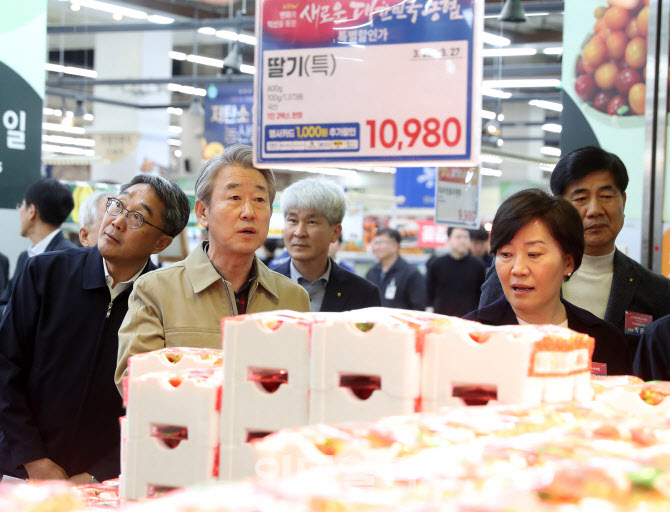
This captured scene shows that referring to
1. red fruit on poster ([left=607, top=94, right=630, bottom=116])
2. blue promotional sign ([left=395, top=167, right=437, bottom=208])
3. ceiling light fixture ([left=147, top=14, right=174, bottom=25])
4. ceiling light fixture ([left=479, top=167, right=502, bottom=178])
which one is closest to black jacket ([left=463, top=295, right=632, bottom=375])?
red fruit on poster ([left=607, top=94, right=630, bottom=116])

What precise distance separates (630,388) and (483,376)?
447 millimetres

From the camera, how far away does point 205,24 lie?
15.1 meters

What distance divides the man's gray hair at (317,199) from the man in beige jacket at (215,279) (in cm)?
110

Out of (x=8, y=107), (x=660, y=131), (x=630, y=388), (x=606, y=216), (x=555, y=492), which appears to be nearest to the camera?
(x=555, y=492)

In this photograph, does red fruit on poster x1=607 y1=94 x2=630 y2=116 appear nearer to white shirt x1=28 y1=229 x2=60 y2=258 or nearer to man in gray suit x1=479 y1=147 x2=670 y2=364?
man in gray suit x1=479 y1=147 x2=670 y2=364

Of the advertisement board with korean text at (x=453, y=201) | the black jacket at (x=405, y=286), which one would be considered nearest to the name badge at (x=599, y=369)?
the advertisement board with korean text at (x=453, y=201)

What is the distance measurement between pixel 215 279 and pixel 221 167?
1.25 feet

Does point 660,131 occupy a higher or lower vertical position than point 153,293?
higher

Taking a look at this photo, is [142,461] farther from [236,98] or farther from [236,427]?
[236,98]

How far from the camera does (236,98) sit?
1573 cm

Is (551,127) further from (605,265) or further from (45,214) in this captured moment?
(605,265)

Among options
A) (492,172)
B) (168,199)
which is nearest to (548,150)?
(492,172)

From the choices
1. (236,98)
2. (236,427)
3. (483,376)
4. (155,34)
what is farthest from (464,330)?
(155,34)

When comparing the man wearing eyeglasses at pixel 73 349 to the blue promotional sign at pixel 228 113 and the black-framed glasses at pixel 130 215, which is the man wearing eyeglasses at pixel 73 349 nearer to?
the black-framed glasses at pixel 130 215
